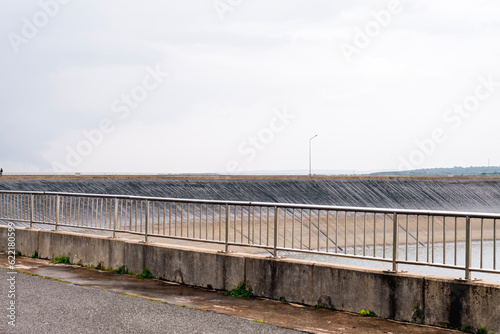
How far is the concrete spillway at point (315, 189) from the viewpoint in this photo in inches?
2149

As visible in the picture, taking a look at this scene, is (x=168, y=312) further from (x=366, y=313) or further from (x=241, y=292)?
(x=366, y=313)

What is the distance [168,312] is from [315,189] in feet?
205

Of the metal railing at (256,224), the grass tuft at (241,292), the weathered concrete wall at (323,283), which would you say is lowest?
the grass tuft at (241,292)

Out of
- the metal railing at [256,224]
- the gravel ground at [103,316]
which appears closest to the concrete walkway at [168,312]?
the gravel ground at [103,316]

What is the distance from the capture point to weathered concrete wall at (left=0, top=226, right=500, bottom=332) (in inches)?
334

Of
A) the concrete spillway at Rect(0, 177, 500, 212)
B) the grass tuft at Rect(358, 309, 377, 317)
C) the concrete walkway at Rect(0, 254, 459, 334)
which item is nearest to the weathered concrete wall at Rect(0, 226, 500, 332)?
the grass tuft at Rect(358, 309, 377, 317)

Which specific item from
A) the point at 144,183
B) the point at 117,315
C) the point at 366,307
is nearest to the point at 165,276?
the point at 117,315

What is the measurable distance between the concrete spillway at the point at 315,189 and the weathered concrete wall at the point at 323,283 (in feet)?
128

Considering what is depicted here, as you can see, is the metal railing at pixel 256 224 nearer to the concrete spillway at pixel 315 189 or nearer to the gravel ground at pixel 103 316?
the gravel ground at pixel 103 316

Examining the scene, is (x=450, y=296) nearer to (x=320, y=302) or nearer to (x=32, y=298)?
(x=320, y=302)

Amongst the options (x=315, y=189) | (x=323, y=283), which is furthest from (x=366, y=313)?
(x=315, y=189)

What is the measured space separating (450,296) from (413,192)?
72968 millimetres

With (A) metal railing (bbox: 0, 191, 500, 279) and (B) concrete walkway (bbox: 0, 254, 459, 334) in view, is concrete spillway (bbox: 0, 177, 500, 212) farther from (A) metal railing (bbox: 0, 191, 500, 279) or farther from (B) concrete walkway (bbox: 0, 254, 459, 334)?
(B) concrete walkway (bbox: 0, 254, 459, 334)

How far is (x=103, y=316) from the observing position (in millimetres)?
8688
